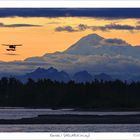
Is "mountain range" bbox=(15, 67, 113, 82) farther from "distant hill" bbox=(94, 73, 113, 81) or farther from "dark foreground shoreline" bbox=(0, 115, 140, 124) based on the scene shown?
"dark foreground shoreline" bbox=(0, 115, 140, 124)

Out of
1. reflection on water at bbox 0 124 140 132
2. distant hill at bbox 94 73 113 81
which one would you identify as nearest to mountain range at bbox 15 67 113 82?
distant hill at bbox 94 73 113 81

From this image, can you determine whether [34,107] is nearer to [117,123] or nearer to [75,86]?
[75,86]

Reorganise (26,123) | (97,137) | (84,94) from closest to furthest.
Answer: (97,137) → (84,94) → (26,123)

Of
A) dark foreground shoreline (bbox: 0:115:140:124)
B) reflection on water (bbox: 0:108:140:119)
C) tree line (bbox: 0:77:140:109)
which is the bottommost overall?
dark foreground shoreline (bbox: 0:115:140:124)

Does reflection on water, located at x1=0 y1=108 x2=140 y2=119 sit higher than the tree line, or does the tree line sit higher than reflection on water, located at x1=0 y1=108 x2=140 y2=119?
the tree line

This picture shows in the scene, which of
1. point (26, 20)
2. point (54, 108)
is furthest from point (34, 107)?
point (26, 20)

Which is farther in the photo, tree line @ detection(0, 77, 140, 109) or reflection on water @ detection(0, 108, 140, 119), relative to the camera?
reflection on water @ detection(0, 108, 140, 119)

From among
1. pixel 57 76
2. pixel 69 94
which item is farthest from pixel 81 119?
pixel 57 76

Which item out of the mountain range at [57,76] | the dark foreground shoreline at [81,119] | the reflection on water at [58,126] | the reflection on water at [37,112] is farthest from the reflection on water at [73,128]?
the mountain range at [57,76]
